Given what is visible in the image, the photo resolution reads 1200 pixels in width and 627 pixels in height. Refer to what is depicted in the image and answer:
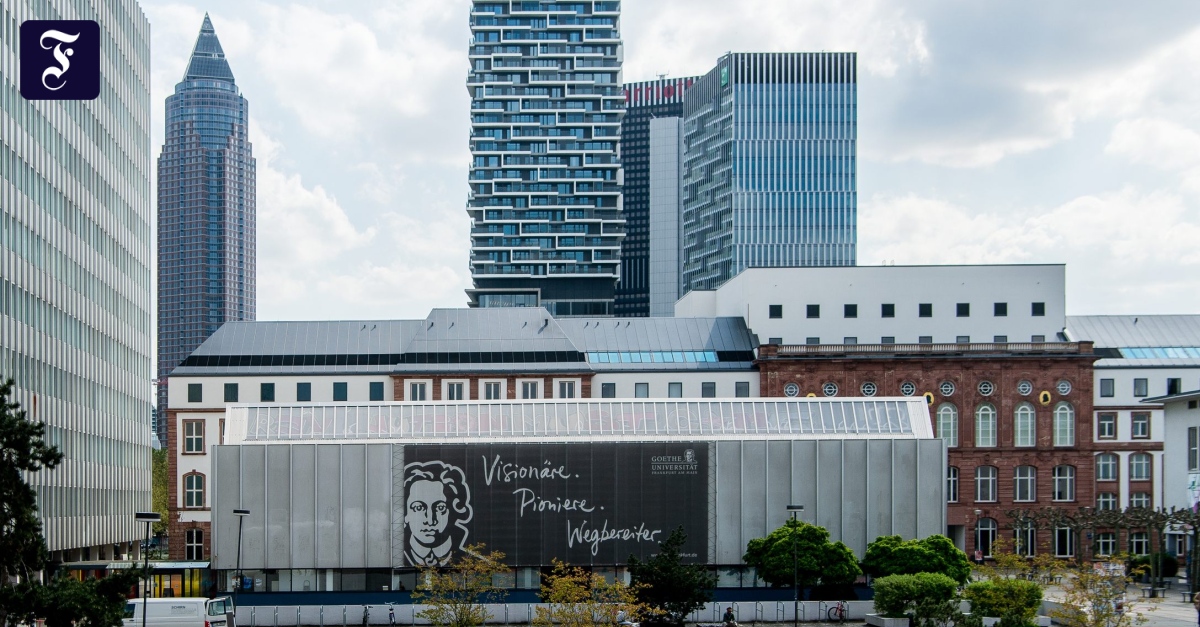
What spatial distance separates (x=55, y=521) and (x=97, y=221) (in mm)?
24935

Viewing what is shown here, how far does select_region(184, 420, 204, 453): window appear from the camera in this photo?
361 ft

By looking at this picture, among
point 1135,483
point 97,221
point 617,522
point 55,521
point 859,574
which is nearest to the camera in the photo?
point 859,574

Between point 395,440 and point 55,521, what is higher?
point 395,440

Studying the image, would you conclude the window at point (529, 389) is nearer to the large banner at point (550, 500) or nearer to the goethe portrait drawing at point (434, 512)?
the large banner at point (550, 500)

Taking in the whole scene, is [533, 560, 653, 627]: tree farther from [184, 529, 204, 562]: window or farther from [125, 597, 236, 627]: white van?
[184, 529, 204, 562]: window

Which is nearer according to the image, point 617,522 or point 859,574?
point 859,574

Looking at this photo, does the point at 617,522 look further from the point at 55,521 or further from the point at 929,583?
the point at 55,521

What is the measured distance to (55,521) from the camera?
93000 mm

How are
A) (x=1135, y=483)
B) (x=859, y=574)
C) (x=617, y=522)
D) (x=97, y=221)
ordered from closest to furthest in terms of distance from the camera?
(x=859, y=574)
(x=617, y=522)
(x=97, y=221)
(x=1135, y=483)

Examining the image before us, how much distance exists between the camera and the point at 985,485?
371ft

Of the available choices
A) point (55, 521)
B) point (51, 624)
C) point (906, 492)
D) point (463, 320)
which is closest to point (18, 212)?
point (55, 521)

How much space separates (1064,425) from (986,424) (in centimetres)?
619

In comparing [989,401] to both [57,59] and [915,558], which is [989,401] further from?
[57,59]

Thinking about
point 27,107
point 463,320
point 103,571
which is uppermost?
point 27,107
